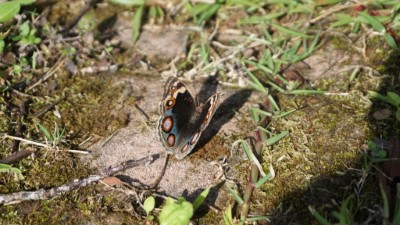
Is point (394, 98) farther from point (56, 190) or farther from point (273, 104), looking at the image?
point (56, 190)

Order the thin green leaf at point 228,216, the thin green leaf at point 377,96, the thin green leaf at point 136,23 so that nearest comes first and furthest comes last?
the thin green leaf at point 228,216 → the thin green leaf at point 377,96 → the thin green leaf at point 136,23

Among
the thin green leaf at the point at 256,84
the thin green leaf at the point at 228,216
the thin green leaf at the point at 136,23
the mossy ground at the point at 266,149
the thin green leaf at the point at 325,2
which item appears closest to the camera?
the thin green leaf at the point at 228,216

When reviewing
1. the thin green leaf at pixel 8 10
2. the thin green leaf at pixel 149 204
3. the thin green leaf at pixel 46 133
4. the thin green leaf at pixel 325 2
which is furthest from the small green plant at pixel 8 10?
the thin green leaf at pixel 325 2

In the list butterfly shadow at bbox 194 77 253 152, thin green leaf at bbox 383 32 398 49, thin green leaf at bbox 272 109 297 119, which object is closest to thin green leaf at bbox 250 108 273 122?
thin green leaf at bbox 272 109 297 119

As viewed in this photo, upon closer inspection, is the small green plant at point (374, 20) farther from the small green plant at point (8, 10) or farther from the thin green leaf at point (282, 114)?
the small green plant at point (8, 10)

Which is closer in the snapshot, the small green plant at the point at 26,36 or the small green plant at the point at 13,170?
the small green plant at the point at 13,170

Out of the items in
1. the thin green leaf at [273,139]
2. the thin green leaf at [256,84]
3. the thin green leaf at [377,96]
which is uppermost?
the thin green leaf at [377,96]

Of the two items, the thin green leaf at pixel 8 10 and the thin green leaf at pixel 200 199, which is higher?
the thin green leaf at pixel 8 10

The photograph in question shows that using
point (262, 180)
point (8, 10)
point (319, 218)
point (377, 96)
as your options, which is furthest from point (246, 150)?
point (8, 10)
